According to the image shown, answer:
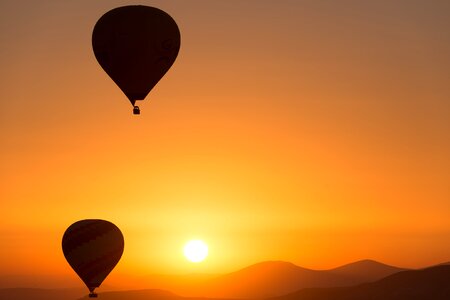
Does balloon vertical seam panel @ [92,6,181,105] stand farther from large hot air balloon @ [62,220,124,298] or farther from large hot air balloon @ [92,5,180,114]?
large hot air balloon @ [62,220,124,298]

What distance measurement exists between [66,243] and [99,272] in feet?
16.0

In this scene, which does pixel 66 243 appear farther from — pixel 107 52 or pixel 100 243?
pixel 107 52

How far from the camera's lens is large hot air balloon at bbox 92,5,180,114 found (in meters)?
80.6

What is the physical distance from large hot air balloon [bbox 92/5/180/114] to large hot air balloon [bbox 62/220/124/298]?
25.2m

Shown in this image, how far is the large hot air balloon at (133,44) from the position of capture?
80.6 m

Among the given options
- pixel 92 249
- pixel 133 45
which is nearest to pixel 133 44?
pixel 133 45

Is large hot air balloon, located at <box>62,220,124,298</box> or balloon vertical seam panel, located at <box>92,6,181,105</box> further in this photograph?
large hot air balloon, located at <box>62,220,124,298</box>

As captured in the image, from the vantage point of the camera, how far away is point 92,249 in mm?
100312

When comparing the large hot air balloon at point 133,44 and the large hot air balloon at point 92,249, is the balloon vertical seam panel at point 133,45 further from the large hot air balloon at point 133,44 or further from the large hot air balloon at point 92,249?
the large hot air balloon at point 92,249

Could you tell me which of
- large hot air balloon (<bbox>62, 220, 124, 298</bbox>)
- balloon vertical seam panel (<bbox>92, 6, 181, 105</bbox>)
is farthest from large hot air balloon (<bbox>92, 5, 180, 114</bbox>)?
large hot air balloon (<bbox>62, 220, 124, 298</bbox>)

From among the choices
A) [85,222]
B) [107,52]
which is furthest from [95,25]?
[85,222]

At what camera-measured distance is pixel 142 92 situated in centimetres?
8019

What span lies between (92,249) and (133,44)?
93.2 feet

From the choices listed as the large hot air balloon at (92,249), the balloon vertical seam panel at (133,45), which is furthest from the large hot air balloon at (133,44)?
the large hot air balloon at (92,249)
